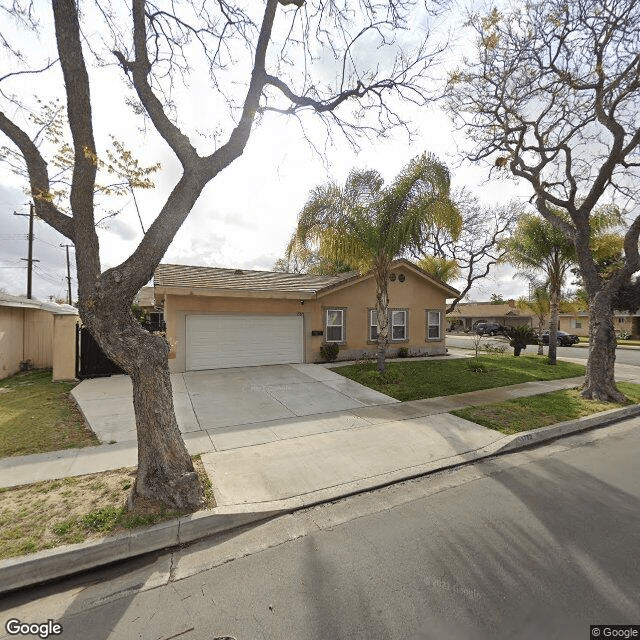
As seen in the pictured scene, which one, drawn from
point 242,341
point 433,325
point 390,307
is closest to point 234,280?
point 242,341

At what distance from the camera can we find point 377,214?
9.98 metres

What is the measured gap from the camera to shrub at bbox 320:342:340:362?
44.9 ft

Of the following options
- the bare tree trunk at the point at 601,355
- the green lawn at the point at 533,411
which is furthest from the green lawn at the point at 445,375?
the bare tree trunk at the point at 601,355

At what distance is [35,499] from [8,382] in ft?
28.8

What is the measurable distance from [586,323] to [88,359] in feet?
159

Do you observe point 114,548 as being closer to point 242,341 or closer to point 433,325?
point 242,341

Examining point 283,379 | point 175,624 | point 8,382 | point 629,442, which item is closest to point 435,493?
point 175,624

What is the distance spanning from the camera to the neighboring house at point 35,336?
10.0 meters

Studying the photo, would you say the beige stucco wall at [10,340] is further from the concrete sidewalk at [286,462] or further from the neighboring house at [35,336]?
the concrete sidewalk at [286,462]

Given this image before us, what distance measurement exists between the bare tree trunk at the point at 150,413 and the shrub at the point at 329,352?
1003 centimetres

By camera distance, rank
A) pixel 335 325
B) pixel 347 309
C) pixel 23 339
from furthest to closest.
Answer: pixel 347 309
pixel 335 325
pixel 23 339

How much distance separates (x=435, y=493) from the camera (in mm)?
4137

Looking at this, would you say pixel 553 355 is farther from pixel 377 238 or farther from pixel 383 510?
pixel 383 510

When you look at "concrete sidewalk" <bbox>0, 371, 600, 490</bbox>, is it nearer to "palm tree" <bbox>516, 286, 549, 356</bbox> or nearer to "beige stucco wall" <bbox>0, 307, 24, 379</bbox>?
"beige stucco wall" <bbox>0, 307, 24, 379</bbox>
